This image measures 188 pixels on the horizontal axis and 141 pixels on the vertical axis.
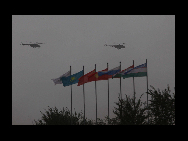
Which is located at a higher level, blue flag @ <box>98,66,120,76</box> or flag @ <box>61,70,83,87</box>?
blue flag @ <box>98,66,120,76</box>

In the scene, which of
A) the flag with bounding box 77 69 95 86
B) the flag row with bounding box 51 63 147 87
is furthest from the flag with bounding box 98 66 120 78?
the flag with bounding box 77 69 95 86

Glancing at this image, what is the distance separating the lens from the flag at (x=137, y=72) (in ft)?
127

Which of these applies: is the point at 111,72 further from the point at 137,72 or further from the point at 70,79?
the point at 70,79

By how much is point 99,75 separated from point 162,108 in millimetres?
9996

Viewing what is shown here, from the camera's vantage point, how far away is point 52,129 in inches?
1046

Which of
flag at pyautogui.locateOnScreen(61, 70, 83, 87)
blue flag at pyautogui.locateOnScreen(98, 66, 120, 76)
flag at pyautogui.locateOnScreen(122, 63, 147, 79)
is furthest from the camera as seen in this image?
blue flag at pyautogui.locateOnScreen(98, 66, 120, 76)

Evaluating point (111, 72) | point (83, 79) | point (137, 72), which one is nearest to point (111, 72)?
point (111, 72)

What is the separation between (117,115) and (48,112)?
18.3 meters

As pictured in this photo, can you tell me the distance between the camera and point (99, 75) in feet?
131

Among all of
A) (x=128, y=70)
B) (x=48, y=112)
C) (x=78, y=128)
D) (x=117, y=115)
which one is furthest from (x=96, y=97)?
(x=78, y=128)

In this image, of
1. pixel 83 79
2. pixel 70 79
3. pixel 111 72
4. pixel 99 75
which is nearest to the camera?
pixel 70 79

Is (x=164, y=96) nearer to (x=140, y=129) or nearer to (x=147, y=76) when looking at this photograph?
(x=147, y=76)

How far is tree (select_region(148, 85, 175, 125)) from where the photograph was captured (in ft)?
128

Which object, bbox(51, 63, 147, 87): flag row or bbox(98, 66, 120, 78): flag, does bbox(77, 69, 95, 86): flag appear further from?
bbox(98, 66, 120, 78): flag
